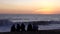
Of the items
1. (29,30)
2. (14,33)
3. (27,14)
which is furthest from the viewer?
(27,14)

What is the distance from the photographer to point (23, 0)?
159 centimetres

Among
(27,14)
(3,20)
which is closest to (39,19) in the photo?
(27,14)

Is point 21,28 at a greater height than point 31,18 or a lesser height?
lesser

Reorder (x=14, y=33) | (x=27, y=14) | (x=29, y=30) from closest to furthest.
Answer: (x=14, y=33) < (x=29, y=30) < (x=27, y=14)

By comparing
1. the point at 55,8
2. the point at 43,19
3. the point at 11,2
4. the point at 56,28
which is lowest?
the point at 56,28

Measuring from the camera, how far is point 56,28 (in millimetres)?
1562

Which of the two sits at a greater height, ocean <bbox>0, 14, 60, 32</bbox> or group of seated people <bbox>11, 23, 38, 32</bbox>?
ocean <bbox>0, 14, 60, 32</bbox>

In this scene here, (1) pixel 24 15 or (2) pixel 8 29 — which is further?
(1) pixel 24 15

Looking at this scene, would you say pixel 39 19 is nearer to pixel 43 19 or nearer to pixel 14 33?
pixel 43 19

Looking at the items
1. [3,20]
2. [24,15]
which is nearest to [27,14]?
[24,15]

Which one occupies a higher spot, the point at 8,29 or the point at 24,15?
the point at 24,15

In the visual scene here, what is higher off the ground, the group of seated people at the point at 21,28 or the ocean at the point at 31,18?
the ocean at the point at 31,18

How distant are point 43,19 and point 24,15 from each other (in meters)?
0.23

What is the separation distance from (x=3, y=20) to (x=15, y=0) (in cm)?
28
